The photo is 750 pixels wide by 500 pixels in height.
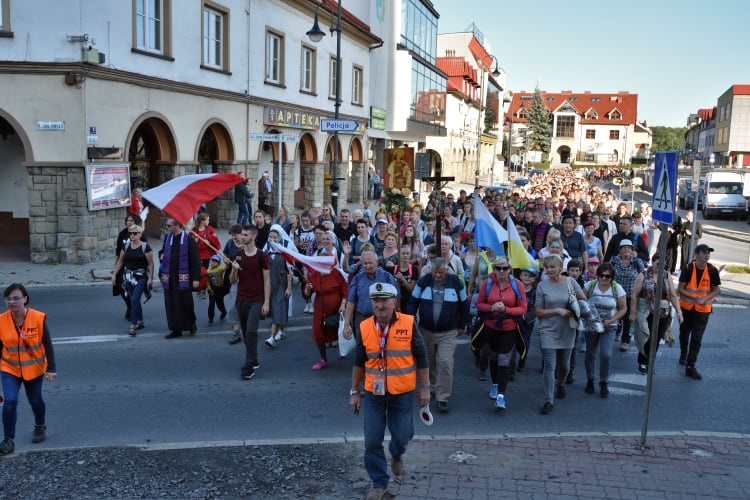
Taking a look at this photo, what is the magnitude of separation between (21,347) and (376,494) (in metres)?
3.38

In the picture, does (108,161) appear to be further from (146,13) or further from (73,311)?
(73,311)

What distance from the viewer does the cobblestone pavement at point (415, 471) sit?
5477mm

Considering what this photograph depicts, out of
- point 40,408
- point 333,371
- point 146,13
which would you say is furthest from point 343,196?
point 40,408

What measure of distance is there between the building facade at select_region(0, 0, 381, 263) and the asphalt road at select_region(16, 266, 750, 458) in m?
6.33

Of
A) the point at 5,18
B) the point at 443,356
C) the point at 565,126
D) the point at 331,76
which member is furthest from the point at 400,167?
the point at 565,126

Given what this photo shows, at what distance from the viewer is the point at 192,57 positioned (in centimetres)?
1983

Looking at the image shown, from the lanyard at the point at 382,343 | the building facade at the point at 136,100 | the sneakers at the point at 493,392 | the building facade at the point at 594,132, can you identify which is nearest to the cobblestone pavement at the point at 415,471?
the lanyard at the point at 382,343

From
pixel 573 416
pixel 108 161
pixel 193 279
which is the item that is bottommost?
pixel 573 416

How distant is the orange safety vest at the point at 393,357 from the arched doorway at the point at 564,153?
12338 centimetres

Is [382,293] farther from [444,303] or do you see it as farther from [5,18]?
[5,18]

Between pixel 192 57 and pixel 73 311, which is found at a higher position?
pixel 192 57

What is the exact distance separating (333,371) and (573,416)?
115 inches

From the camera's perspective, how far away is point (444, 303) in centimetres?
732

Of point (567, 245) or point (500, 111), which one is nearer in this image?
point (567, 245)
